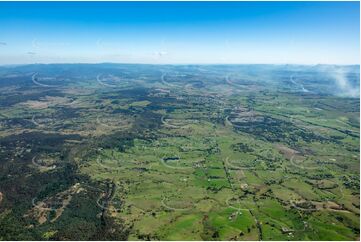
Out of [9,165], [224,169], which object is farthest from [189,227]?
[9,165]

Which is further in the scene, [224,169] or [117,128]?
[117,128]

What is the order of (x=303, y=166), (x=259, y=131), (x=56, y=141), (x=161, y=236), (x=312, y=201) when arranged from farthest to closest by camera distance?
(x=259, y=131) → (x=56, y=141) → (x=303, y=166) → (x=312, y=201) → (x=161, y=236)

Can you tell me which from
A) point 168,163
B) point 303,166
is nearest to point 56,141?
point 168,163

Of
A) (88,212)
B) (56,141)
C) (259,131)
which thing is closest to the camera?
(88,212)

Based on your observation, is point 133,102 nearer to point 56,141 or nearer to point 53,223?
point 56,141

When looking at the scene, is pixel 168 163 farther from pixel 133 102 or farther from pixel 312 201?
pixel 133 102

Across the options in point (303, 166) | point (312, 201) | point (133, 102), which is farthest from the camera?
point (133, 102)

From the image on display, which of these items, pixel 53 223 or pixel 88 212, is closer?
pixel 53 223

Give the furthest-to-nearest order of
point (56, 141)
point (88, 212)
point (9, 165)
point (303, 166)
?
1. point (56, 141)
2. point (303, 166)
3. point (9, 165)
4. point (88, 212)
